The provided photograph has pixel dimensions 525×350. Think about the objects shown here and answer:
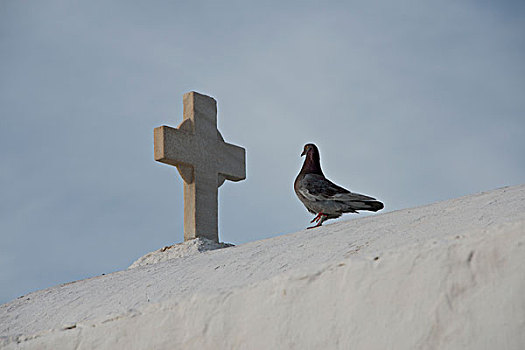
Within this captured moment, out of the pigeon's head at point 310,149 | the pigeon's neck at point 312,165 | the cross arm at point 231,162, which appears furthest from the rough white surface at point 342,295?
the cross arm at point 231,162

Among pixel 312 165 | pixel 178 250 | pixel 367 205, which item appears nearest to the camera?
pixel 367 205

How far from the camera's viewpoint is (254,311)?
5.12 feet

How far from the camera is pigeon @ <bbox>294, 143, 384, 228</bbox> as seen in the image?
3.57 m

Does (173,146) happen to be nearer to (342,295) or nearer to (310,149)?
(310,149)

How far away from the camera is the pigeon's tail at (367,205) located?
3.56 metres

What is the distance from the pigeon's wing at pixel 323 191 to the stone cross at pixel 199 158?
154cm

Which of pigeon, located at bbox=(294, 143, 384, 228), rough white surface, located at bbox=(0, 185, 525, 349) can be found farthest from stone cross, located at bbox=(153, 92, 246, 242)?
rough white surface, located at bbox=(0, 185, 525, 349)

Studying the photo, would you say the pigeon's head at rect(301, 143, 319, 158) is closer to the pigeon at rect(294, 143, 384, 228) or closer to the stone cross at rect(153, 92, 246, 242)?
the pigeon at rect(294, 143, 384, 228)

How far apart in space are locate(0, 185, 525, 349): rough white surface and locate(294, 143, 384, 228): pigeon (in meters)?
1.40

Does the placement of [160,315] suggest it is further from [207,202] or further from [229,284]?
[207,202]

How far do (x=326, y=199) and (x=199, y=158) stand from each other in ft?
5.98

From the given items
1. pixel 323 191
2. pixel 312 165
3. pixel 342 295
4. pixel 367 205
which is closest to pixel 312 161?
pixel 312 165

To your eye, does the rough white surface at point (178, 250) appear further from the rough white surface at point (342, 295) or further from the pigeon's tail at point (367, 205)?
the rough white surface at point (342, 295)

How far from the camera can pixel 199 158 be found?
518 cm
